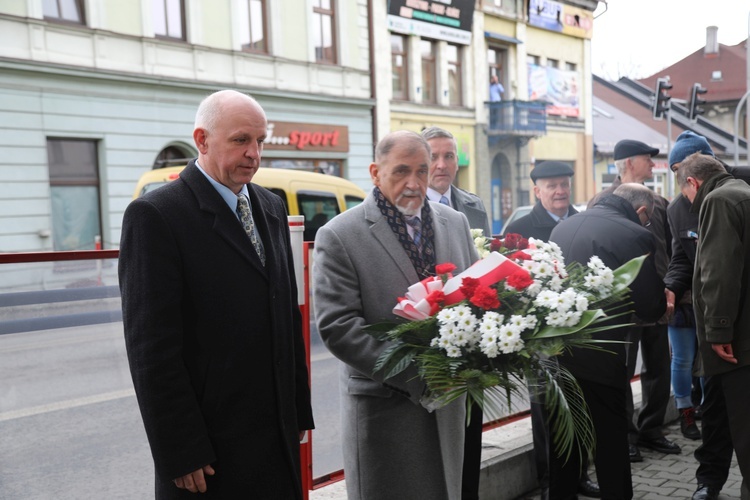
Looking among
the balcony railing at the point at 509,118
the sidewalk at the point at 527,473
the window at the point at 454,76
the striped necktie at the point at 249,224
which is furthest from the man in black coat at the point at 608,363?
the balcony railing at the point at 509,118

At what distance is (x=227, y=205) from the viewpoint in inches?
105

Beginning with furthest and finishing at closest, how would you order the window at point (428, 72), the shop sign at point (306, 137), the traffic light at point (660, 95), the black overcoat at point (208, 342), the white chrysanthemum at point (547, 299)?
the window at point (428, 72) → the traffic light at point (660, 95) → the shop sign at point (306, 137) → the white chrysanthemum at point (547, 299) → the black overcoat at point (208, 342)

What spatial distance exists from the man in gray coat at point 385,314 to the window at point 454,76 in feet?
86.6

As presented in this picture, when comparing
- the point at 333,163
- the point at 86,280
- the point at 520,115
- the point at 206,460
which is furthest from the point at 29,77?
the point at 520,115

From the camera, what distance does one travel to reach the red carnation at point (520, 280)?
9.19 ft

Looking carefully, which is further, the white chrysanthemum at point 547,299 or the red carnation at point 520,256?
the red carnation at point 520,256

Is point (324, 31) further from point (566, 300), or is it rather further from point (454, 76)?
point (566, 300)

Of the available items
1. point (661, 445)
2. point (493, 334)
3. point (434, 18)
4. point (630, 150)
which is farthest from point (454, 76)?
point (493, 334)

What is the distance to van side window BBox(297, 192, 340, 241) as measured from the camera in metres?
14.3

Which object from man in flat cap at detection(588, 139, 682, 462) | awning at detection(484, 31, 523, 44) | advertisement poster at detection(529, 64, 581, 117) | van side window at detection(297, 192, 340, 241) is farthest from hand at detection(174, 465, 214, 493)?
advertisement poster at detection(529, 64, 581, 117)

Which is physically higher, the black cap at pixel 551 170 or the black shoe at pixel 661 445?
the black cap at pixel 551 170

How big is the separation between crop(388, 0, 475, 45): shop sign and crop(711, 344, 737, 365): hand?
22972 mm

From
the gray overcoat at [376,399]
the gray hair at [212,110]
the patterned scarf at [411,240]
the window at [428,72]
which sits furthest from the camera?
the window at [428,72]

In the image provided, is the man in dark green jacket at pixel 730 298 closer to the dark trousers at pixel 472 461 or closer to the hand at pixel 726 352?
the hand at pixel 726 352
